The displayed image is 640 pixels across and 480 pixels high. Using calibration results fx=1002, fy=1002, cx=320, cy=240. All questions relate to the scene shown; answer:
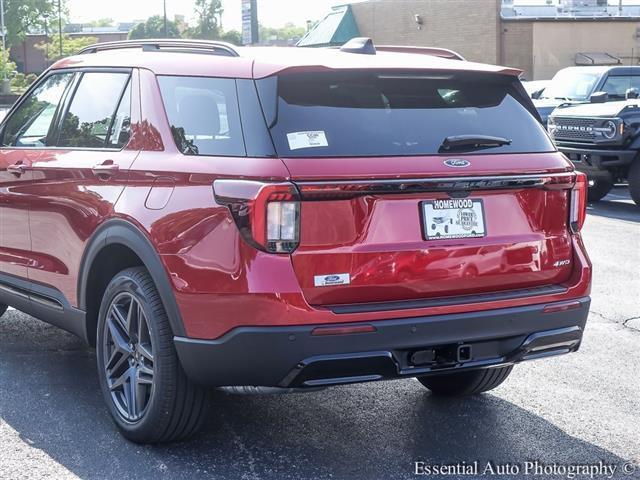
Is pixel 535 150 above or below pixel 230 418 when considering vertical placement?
above

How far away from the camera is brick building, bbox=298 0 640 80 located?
4753cm

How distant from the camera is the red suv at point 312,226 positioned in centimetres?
388

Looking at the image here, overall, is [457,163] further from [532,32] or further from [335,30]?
[335,30]

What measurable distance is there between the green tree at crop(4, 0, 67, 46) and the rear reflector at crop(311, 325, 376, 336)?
99.6 meters

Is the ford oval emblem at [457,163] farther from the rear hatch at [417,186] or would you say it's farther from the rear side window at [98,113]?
the rear side window at [98,113]

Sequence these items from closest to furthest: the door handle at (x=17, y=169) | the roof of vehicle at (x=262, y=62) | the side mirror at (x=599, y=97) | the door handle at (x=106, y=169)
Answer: the roof of vehicle at (x=262, y=62), the door handle at (x=106, y=169), the door handle at (x=17, y=169), the side mirror at (x=599, y=97)

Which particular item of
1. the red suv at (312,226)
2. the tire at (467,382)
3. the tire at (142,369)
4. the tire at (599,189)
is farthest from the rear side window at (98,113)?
the tire at (599,189)

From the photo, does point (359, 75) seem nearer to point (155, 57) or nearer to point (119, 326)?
point (155, 57)

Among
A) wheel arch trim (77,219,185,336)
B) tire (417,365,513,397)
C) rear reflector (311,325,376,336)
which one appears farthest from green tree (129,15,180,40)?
rear reflector (311,325,376,336)

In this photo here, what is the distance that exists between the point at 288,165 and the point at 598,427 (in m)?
2.16

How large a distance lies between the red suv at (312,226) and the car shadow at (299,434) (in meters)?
0.21

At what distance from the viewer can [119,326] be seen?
470cm

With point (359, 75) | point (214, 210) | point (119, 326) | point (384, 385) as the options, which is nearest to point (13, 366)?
point (119, 326)

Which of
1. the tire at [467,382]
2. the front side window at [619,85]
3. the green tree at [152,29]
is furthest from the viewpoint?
the green tree at [152,29]
